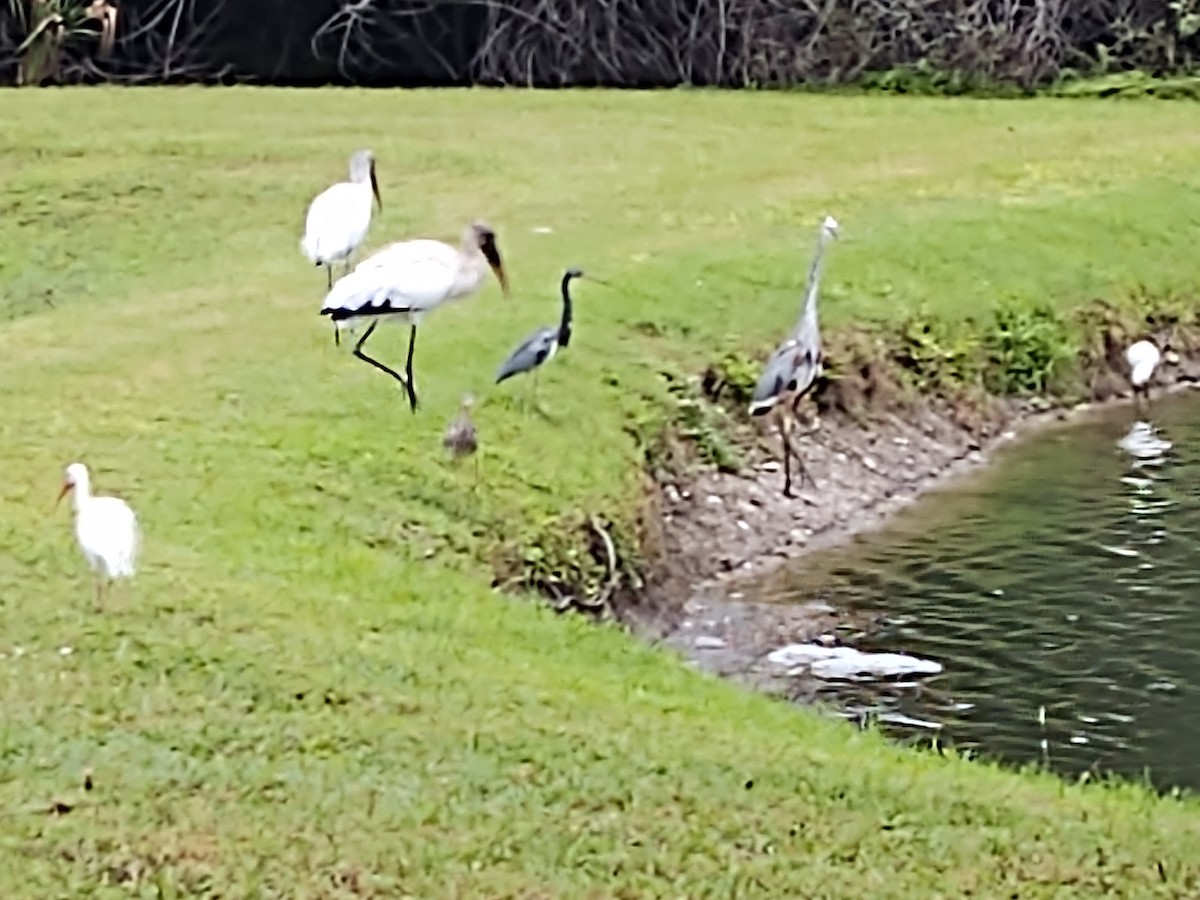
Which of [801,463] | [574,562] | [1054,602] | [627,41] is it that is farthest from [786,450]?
[627,41]

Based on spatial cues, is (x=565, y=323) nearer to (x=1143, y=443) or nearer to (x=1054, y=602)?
(x=1054, y=602)

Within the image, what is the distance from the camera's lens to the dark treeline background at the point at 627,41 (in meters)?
26.8

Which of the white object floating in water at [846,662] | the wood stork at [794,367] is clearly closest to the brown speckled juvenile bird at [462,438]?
the white object floating in water at [846,662]

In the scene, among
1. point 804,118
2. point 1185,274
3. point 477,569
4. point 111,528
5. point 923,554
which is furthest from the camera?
point 804,118

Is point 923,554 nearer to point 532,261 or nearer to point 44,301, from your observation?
point 532,261

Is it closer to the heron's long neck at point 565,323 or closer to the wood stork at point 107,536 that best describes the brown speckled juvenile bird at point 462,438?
the heron's long neck at point 565,323

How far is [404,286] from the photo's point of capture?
11.8 metres

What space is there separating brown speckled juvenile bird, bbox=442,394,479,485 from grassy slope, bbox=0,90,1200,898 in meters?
0.15

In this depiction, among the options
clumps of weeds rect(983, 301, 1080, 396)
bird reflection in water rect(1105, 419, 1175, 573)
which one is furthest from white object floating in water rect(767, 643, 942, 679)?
clumps of weeds rect(983, 301, 1080, 396)

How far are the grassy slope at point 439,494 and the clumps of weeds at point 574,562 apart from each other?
0.16 metres

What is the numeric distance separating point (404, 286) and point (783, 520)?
2.68 m

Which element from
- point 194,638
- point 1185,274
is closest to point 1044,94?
point 1185,274

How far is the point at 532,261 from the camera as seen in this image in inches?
643

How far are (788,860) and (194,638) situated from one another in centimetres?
237
